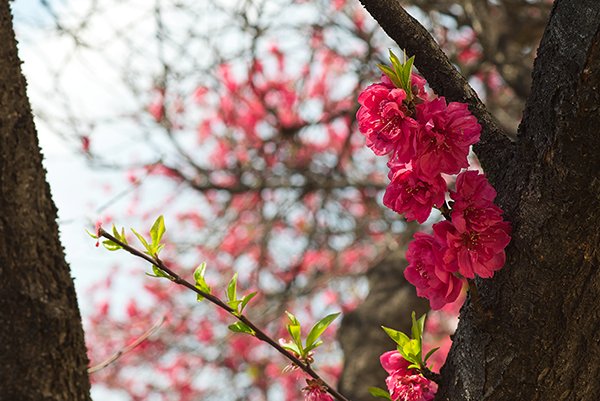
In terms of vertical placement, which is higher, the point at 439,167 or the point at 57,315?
the point at 57,315

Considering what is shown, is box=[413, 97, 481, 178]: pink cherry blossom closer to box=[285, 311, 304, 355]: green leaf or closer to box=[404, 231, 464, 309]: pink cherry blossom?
box=[404, 231, 464, 309]: pink cherry blossom

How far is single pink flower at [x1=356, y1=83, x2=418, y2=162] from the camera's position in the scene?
1.19m

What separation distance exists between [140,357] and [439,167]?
5.89m

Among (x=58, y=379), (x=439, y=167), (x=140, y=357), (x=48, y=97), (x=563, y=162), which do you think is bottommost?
(x=563, y=162)

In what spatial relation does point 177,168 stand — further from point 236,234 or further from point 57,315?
point 57,315

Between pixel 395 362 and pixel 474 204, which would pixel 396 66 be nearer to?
pixel 474 204

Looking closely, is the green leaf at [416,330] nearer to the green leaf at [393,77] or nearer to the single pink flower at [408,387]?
the single pink flower at [408,387]

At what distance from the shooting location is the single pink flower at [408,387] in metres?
1.37

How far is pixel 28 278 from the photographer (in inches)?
55.3

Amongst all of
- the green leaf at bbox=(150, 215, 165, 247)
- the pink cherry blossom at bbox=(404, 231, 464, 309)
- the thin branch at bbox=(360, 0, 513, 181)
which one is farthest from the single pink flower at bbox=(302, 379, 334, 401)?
the thin branch at bbox=(360, 0, 513, 181)

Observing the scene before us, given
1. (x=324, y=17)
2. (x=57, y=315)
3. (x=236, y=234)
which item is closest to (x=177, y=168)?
(x=324, y=17)

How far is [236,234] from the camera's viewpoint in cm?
654

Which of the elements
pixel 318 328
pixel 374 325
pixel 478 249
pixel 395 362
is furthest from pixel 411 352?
pixel 374 325

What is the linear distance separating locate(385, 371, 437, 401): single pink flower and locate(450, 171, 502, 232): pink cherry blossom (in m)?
0.33
